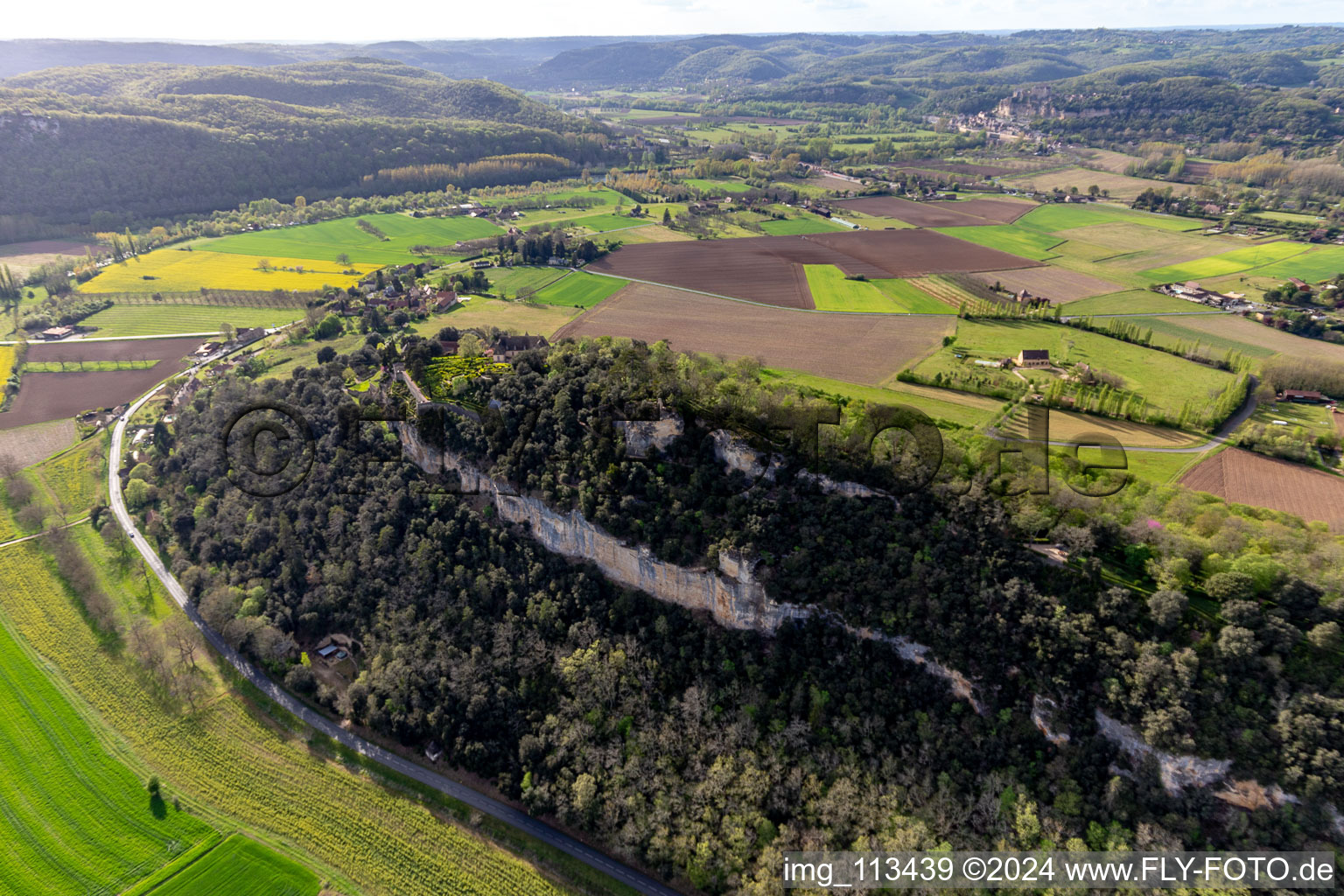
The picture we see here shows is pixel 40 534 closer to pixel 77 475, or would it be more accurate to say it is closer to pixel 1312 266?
pixel 77 475

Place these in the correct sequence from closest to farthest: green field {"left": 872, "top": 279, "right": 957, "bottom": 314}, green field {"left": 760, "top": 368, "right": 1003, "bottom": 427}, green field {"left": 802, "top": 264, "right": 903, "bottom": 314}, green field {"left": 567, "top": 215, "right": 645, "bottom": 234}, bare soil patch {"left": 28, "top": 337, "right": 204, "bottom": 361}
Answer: green field {"left": 760, "top": 368, "right": 1003, "bottom": 427}
green field {"left": 872, "top": 279, "right": 957, "bottom": 314}
green field {"left": 802, "top": 264, "right": 903, "bottom": 314}
bare soil patch {"left": 28, "top": 337, "right": 204, "bottom": 361}
green field {"left": 567, "top": 215, "right": 645, "bottom": 234}

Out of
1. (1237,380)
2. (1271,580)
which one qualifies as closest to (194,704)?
(1271,580)

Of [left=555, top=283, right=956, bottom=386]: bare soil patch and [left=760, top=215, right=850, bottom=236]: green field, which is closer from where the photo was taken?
[left=555, top=283, right=956, bottom=386]: bare soil patch

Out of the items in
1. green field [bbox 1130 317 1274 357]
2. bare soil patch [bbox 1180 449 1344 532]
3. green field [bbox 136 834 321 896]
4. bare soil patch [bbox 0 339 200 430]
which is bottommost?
green field [bbox 136 834 321 896]

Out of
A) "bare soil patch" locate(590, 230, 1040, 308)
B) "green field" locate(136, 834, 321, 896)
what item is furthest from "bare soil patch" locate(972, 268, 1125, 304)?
"green field" locate(136, 834, 321, 896)

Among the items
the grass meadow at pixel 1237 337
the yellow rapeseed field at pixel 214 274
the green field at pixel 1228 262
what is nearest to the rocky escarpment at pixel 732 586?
the grass meadow at pixel 1237 337

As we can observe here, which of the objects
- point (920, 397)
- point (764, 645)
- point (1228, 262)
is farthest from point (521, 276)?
point (1228, 262)

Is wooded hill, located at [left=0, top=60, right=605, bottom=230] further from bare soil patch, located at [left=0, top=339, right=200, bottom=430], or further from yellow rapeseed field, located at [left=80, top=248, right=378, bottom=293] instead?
bare soil patch, located at [left=0, top=339, right=200, bottom=430]
